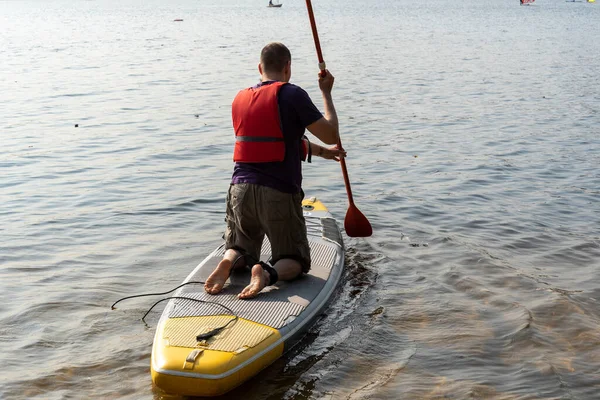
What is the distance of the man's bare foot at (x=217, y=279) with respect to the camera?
5172 mm

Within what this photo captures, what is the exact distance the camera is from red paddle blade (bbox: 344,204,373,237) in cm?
706

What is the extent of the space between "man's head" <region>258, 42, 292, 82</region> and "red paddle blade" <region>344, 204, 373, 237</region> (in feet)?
6.95

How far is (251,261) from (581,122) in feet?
35.2

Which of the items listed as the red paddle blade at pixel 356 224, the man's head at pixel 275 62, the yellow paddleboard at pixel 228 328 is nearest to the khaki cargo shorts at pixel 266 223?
the yellow paddleboard at pixel 228 328

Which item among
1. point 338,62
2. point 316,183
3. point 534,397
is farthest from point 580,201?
point 338,62

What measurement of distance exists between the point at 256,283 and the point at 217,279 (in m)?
0.31

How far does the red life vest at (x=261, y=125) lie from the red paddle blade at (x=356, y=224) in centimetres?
205

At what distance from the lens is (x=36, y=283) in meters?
6.40

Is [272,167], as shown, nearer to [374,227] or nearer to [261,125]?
[261,125]

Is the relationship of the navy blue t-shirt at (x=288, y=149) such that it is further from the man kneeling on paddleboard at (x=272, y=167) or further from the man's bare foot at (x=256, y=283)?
the man's bare foot at (x=256, y=283)

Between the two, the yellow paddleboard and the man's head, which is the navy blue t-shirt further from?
the yellow paddleboard

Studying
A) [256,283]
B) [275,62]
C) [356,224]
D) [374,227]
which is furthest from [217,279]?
[374,227]

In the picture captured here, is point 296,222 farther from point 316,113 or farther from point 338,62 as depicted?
point 338,62

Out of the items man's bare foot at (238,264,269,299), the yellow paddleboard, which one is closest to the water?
the yellow paddleboard
